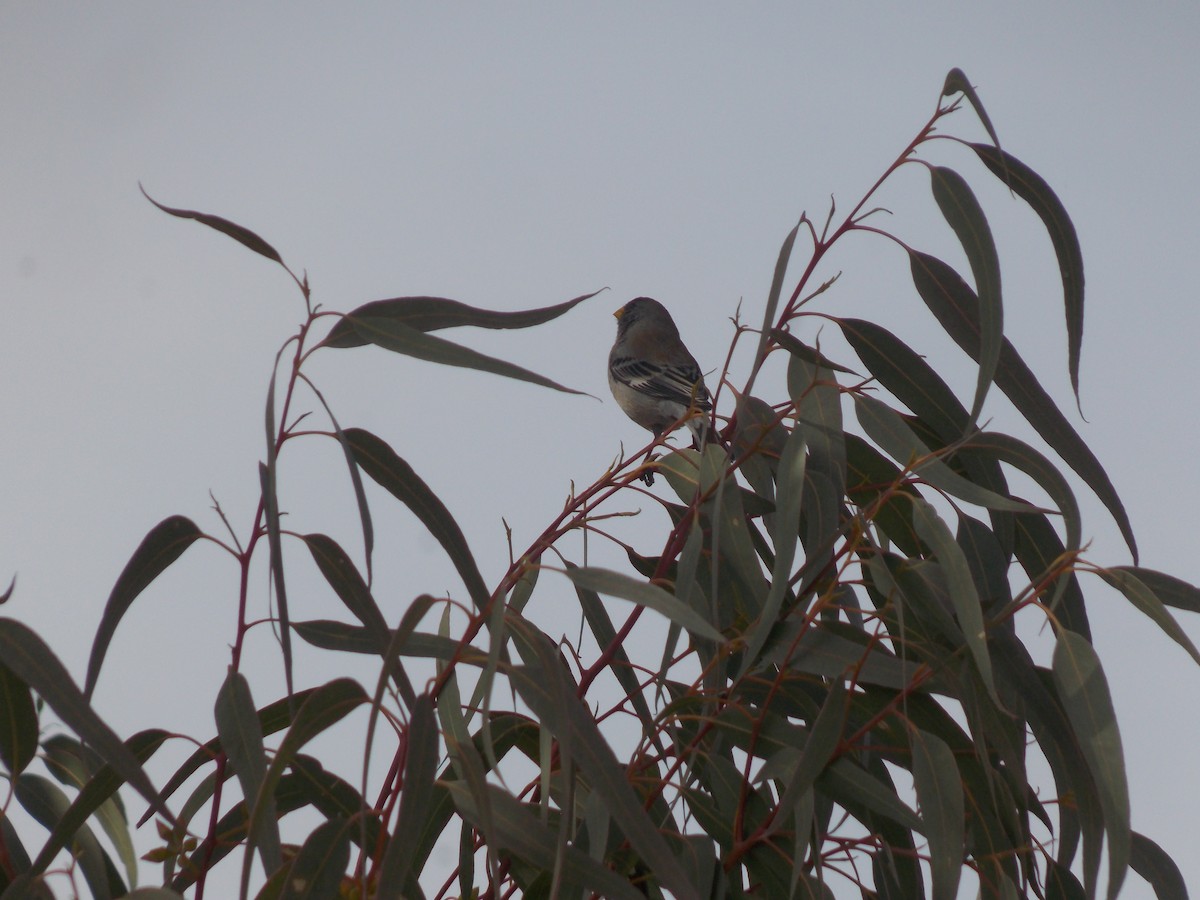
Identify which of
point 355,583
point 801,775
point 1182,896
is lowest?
point 1182,896

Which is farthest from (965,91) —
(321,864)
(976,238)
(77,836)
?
(77,836)

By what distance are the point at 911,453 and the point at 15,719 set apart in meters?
1.03

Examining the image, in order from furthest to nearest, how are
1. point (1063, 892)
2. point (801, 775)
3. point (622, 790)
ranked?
point (1063, 892)
point (801, 775)
point (622, 790)

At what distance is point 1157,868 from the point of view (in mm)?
1458

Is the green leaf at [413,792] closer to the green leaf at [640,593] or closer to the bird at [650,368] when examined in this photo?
the green leaf at [640,593]

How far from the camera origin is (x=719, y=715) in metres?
1.35

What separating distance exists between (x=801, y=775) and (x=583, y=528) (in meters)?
0.38

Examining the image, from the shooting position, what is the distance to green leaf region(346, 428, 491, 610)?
1.31m

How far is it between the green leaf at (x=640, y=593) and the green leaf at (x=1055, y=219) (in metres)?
0.65

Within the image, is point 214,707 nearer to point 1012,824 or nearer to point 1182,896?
point 1012,824

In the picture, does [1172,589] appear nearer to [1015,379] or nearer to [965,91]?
[1015,379]

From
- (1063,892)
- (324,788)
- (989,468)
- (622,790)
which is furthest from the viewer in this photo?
(989,468)

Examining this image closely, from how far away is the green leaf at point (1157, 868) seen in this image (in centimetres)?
145

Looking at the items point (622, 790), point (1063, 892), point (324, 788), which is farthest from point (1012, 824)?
point (324, 788)
